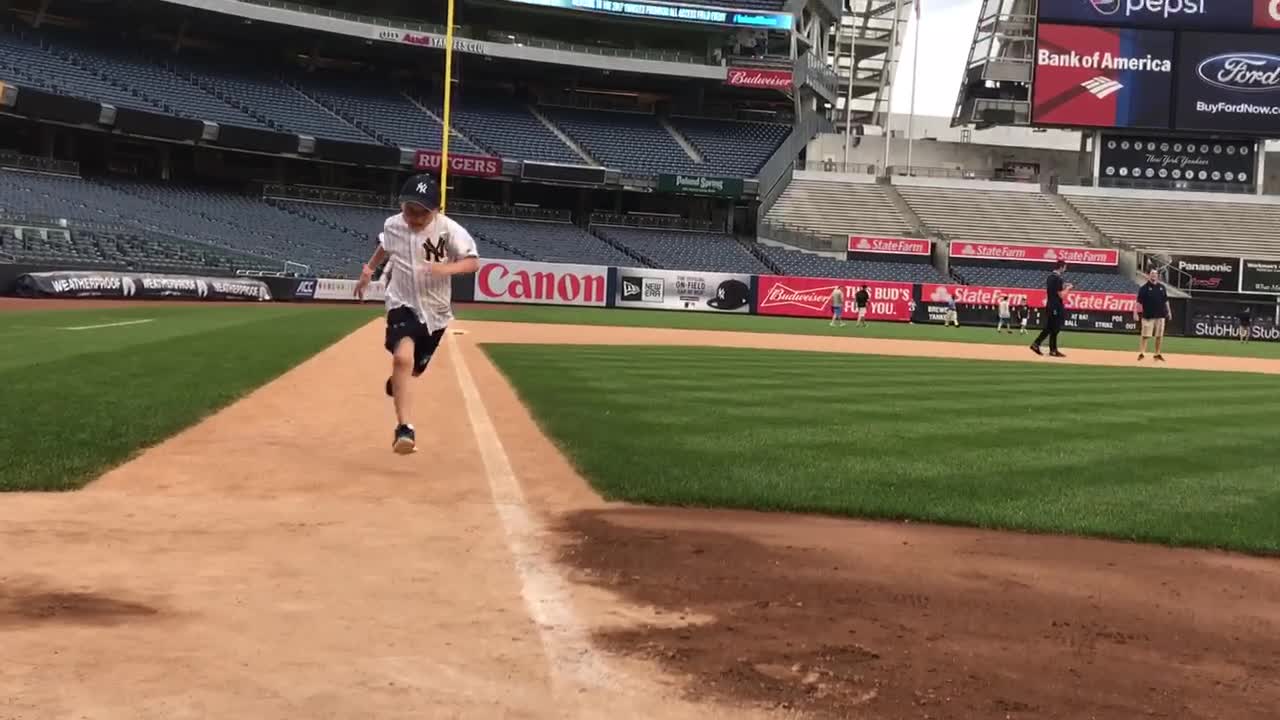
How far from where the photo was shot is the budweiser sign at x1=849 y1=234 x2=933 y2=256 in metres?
53.0

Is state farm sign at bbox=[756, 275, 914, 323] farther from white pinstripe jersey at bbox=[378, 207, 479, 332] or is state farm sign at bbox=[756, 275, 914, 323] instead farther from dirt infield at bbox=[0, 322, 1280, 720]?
dirt infield at bbox=[0, 322, 1280, 720]

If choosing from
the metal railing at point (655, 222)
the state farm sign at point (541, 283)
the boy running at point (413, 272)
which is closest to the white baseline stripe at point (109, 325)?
the boy running at point (413, 272)

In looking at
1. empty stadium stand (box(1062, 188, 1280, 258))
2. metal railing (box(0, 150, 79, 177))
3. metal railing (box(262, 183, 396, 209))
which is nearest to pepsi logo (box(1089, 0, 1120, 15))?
empty stadium stand (box(1062, 188, 1280, 258))

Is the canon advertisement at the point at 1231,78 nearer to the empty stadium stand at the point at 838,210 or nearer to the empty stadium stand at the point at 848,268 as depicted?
the empty stadium stand at the point at 838,210

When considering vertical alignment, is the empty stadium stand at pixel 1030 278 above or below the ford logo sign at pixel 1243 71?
below

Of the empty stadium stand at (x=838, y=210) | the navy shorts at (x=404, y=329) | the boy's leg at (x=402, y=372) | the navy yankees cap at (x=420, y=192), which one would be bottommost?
the boy's leg at (x=402, y=372)

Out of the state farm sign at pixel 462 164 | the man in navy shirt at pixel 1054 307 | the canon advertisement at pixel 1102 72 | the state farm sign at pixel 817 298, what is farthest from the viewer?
the canon advertisement at pixel 1102 72

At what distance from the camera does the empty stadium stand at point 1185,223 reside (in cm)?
5303

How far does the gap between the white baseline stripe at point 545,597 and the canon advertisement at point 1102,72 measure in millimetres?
51708

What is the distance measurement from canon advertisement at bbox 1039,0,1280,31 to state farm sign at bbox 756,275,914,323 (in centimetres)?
1784

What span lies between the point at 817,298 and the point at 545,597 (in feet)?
142

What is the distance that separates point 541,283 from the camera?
144ft

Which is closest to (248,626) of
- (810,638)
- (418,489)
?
(810,638)

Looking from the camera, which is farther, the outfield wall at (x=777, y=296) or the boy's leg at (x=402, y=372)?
the outfield wall at (x=777, y=296)
